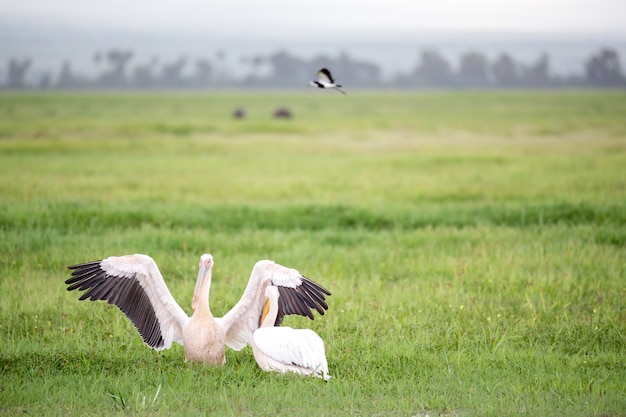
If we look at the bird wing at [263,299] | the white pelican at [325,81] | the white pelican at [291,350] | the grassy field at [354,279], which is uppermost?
the white pelican at [325,81]

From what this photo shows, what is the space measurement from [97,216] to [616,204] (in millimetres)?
9275

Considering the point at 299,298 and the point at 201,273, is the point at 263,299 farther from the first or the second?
the point at 201,273

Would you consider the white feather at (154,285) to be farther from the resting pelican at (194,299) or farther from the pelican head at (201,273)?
the pelican head at (201,273)

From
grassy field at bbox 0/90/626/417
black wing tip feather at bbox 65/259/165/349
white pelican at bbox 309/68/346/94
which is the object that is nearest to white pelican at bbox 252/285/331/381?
grassy field at bbox 0/90/626/417

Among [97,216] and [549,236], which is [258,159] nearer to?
[97,216]

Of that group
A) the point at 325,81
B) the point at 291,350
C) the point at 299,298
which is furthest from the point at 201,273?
the point at 325,81

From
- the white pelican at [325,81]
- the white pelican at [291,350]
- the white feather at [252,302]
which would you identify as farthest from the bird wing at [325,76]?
the white pelican at [291,350]

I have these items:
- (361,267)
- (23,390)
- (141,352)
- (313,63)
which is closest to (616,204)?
(361,267)

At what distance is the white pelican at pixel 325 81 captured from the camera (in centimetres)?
546

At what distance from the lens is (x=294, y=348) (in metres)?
5.74

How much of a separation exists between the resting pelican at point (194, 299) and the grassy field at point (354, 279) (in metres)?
0.27

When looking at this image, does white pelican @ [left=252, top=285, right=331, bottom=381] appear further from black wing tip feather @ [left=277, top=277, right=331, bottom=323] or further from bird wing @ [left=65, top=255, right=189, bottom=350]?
bird wing @ [left=65, top=255, right=189, bottom=350]

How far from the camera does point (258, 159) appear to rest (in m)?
24.9

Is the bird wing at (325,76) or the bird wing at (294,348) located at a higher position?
the bird wing at (325,76)
